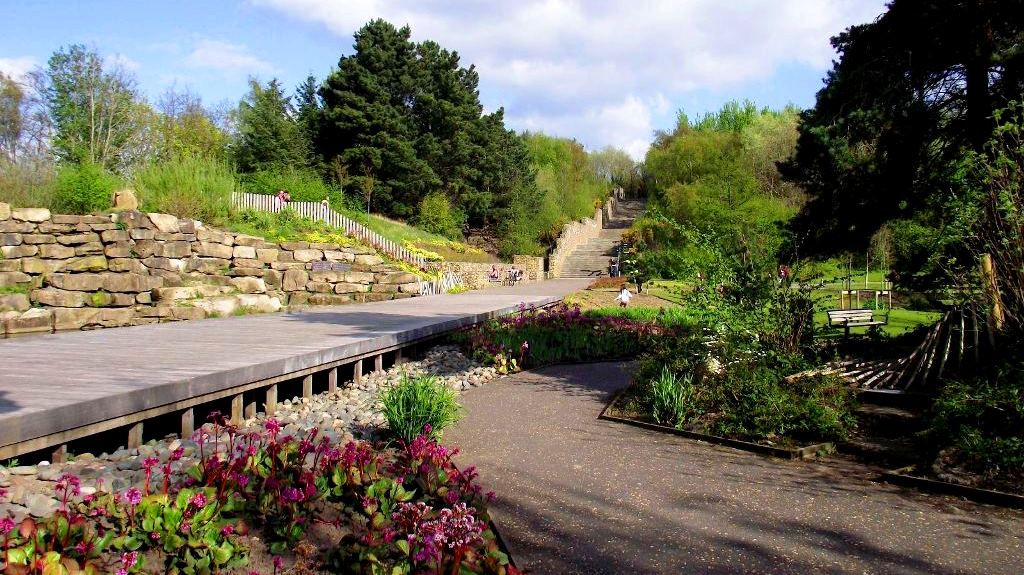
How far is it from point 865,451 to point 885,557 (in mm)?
2247

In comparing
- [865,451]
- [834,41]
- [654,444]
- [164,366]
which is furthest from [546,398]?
[834,41]

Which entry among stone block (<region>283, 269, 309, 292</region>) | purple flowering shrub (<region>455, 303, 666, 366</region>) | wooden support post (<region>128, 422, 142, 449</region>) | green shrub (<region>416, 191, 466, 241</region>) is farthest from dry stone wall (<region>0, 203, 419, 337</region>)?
green shrub (<region>416, 191, 466, 241</region>)

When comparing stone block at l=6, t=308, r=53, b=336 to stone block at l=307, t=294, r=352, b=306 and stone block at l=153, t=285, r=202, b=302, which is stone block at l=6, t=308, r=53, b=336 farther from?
stone block at l=307, t=294, r=352, b=306

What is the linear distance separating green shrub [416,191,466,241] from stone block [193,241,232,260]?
19.1 meters

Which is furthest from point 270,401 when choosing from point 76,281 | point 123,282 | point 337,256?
point 337,256

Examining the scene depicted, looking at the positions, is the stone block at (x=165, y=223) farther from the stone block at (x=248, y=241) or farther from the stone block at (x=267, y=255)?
the stone block at (x=267, y=255)

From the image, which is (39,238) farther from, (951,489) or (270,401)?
(951,489)

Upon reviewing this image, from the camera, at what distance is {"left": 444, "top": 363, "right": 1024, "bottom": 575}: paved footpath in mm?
3352

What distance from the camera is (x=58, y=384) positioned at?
5.13m

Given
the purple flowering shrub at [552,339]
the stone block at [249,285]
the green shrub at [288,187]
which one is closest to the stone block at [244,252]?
the stone block at [249,285]

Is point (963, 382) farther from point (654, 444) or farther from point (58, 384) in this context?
point (58, 384)

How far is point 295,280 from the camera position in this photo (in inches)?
562

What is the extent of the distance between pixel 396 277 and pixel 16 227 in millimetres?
8482

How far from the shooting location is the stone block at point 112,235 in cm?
1076
